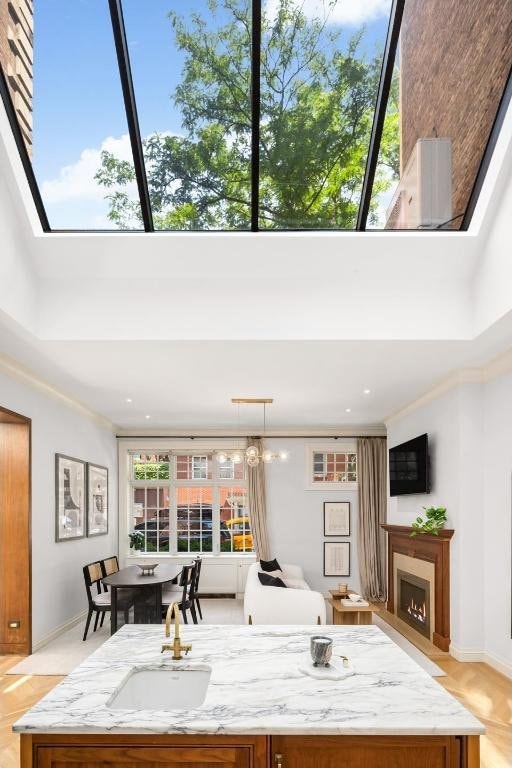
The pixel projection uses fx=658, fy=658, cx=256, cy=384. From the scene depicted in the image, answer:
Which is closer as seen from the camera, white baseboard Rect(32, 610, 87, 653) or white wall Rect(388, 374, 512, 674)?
white wall Rect(388, 374, 512, 674)

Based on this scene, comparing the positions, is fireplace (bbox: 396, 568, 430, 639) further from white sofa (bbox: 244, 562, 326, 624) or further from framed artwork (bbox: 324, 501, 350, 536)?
framed artwork (bbox: 324, 501, 350, 536)

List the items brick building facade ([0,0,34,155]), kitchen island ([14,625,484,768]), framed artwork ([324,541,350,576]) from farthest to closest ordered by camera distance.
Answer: framed artwork ([324,541,350,576]), brick building facade ([0,0,34,155]), kitchen island ([14,625,484,768])

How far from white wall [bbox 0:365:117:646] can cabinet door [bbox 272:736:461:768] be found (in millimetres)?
4667

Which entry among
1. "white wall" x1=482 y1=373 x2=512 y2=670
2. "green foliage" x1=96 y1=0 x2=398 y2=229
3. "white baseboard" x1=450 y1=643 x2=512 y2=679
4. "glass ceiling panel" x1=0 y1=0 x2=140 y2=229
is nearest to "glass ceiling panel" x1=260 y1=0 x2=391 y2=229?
"green foliage" x1=96 y1=0 x2=398 y2=229

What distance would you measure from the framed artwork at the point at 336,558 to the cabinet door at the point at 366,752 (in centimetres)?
885

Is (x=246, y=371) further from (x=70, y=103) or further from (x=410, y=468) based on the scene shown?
(x=70, y=103)

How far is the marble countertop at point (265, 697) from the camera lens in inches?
78.6

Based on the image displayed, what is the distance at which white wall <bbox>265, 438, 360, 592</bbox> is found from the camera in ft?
35.2

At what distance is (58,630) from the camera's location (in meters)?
7.42

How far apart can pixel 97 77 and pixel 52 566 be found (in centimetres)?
523

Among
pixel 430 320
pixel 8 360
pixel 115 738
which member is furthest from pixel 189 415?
pixel 115 738

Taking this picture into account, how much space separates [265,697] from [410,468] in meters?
5.89

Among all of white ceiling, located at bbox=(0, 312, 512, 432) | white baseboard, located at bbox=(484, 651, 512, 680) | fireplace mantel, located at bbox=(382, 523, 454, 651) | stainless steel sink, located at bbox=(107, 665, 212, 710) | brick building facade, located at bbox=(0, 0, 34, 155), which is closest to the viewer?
stainless steel sink, located at bbox=(107, 665, 212, 710)

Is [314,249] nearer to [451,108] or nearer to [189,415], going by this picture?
[451,108]
